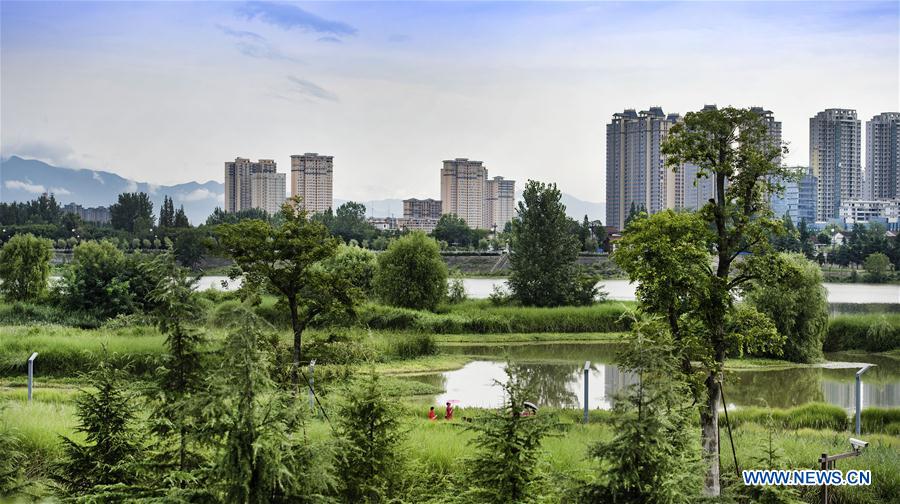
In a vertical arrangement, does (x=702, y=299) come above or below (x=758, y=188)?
below

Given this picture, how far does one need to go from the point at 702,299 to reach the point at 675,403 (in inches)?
189

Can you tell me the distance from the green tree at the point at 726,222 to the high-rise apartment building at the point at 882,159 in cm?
13631

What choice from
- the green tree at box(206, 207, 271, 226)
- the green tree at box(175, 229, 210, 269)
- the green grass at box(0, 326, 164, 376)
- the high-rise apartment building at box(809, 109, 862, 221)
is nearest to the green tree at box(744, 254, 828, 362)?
the green grass at box(0, 326, 164, 376)

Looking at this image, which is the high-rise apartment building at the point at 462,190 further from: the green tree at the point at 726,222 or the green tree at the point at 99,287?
the green tree at the point at 726,222

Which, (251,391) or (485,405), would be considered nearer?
(251,391)

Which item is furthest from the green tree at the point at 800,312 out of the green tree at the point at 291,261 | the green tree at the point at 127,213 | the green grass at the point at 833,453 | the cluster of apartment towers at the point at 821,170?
the cluster of apartment towers at the point at 821,170

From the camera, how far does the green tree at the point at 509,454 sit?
555cm

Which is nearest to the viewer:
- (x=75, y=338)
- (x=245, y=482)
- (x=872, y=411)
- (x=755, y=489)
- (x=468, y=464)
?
(x=245, y=482)

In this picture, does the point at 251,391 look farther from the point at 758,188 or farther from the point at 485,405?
the point at 485,405

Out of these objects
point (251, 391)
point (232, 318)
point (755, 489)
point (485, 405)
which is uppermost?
point (232, 318)

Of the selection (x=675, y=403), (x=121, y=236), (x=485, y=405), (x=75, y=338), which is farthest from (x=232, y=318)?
(x=121, y=236)

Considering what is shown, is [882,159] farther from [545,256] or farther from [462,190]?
[545,256]

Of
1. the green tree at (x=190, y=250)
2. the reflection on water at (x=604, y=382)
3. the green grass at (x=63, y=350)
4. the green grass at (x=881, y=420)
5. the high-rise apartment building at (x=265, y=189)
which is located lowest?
the reflection on water at (x=604, y=382)

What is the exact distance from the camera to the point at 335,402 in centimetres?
697
